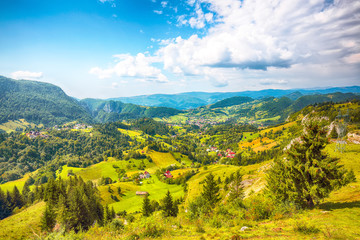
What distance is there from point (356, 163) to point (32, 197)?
159m

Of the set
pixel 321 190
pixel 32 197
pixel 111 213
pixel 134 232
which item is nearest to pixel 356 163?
pixel 321 190

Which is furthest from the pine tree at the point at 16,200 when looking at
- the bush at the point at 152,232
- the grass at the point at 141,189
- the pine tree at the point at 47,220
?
the bush at the point at 152,232

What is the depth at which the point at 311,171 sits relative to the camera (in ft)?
62.0

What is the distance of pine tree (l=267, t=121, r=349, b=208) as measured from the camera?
60.8 ft

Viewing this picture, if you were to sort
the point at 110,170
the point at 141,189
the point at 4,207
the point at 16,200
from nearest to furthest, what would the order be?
1. the point at 4,207
2. the point at 16,200
3. the point at 141,189
4. the point at 110,170

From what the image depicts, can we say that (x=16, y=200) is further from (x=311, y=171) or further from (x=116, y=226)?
(x=311, y=171)

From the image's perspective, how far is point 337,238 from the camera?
40.7ft

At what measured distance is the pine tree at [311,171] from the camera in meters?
18.5

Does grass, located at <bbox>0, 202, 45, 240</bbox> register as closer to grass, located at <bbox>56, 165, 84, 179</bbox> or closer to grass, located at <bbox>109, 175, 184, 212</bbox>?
grass, located at <bbox>109, 175, 184, 212</bbox>

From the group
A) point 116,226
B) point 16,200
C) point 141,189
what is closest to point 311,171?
point 116,226

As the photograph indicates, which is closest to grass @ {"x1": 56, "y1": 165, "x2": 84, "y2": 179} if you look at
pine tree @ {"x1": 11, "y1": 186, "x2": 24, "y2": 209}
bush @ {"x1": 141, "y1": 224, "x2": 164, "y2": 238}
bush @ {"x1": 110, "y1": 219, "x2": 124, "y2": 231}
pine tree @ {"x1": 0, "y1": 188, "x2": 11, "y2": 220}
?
pine tree @ {"x1": 11, "y1": 186, "x2": 24, "y2": 209}

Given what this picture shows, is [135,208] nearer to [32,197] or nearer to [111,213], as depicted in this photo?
[111,213]

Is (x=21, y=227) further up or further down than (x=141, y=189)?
further up

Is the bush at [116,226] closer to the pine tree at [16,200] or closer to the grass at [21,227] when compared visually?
the grass at [21,227]
